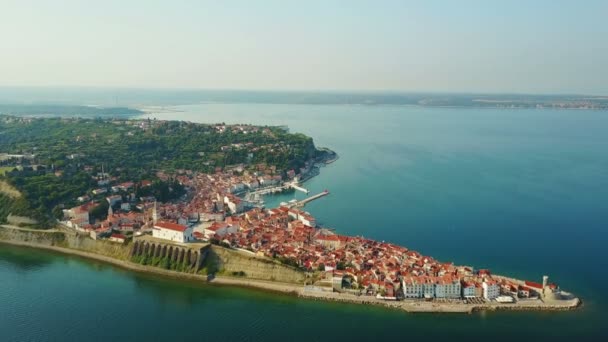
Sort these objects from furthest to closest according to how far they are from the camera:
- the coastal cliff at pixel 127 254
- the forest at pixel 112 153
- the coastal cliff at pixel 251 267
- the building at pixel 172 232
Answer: the forest at pixel 112 153 < the building at pixel 172 232 < the coastal cliff at pixel 127 254 < the coastal cliff at pixel 251 267

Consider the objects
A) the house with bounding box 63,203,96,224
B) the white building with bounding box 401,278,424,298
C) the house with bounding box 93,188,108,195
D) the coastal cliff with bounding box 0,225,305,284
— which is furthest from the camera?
the house with bounding box 93,188,108,195

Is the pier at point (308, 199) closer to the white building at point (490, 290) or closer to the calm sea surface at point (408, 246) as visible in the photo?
the calm sea surface at point (408, 246)

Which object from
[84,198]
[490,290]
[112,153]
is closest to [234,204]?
[84,198]

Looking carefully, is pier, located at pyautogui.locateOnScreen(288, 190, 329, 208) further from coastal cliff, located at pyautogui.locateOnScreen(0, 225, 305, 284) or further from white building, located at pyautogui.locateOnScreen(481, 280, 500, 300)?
white building, located at pyautogui.locateOnScreen(481, 280, 500, 300)

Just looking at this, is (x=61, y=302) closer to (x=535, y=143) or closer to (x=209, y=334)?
(x=209, y=334)

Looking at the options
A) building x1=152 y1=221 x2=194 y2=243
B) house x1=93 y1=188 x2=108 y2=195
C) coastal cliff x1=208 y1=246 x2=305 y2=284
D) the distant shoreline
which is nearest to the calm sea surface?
the distant shoreline

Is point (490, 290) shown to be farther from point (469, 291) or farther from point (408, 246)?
point (408, 246)

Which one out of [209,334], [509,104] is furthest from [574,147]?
[509,104]

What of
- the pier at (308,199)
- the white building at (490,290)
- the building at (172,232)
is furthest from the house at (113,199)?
the white building at (490,290)
